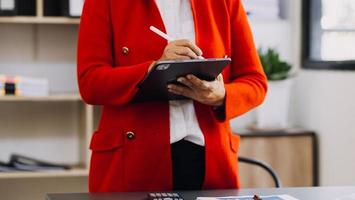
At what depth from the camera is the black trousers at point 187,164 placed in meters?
1.62

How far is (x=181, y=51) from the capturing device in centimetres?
151

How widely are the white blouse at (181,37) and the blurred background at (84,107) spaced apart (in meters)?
1.66


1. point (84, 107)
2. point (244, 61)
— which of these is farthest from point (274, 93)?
point (244, 61)

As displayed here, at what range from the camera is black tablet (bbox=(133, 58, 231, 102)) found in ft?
4.75

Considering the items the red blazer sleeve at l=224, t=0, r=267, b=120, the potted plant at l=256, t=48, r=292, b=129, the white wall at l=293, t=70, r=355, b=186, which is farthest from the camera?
the potted plant at l=256, t=48, r=292, b=129

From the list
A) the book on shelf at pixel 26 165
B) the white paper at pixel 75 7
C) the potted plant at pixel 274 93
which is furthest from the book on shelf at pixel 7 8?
the potted plant at pixel 274 93

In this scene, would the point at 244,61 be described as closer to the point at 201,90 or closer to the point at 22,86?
the point at 201,90

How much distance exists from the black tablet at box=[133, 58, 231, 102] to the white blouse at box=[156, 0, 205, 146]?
0.15 feet

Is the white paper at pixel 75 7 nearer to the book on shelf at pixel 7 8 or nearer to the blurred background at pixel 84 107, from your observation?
the blurred background at pixel 84 107

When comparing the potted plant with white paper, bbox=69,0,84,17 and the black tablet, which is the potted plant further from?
the black tablet

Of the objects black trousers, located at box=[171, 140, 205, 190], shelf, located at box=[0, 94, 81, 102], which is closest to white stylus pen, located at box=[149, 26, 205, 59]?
black trousers, located at box=[171, 140, 205, 190]

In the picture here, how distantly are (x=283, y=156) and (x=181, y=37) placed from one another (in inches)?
73.6

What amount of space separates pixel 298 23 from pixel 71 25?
4.01 ft

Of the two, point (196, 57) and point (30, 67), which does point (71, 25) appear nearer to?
point (30, 67)
